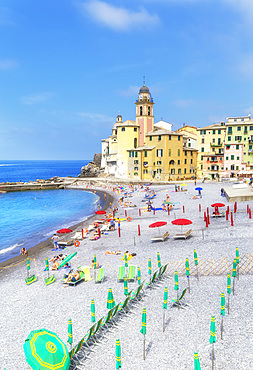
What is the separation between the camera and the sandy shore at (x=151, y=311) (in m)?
9.73

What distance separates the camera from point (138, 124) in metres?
76.2

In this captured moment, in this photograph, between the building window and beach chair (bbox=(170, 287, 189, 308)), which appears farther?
the building window

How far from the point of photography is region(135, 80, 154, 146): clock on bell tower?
7488cm

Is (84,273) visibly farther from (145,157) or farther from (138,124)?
(138,124)

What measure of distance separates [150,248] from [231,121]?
2185 inches

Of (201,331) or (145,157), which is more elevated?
(145,157)

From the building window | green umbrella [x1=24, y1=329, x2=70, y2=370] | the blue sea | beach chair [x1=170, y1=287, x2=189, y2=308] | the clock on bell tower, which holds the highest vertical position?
the clock on bell tower

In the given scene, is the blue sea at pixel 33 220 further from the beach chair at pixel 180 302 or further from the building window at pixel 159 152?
the building window at pixel 159 152

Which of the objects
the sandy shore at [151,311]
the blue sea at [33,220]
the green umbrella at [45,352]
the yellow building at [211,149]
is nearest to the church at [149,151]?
the yellow building at [211,149]

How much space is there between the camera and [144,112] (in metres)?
74.8

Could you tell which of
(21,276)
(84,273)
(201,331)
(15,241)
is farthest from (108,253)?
(15,241)

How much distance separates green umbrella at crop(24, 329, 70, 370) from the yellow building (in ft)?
215

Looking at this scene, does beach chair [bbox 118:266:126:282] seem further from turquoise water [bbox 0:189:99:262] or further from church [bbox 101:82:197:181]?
church [bbox 101:82:197:181]

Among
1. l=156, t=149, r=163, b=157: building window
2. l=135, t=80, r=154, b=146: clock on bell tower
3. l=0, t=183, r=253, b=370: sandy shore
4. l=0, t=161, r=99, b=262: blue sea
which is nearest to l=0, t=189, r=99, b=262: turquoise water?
l=0, t=161, r=99, b=262: blue sea
